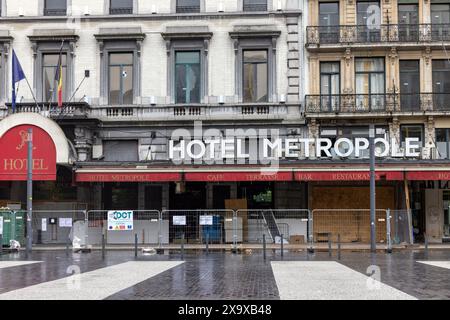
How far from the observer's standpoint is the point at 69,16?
33.4m

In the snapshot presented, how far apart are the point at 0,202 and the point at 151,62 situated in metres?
10.4

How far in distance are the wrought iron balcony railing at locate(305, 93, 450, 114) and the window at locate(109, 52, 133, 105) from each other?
30.6ft

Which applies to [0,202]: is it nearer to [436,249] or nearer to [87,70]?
[87,70]

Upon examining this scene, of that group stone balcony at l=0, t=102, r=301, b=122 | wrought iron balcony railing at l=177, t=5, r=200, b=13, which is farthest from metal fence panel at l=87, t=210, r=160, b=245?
wrought iron balcony railing at l=177, t=5, r=200, b=13

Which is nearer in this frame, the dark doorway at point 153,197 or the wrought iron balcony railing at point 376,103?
the wrought iron balcony railing at point 376,103

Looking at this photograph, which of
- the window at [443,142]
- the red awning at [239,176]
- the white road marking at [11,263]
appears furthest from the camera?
the window at [443,142]

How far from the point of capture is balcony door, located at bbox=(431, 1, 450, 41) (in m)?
32.6

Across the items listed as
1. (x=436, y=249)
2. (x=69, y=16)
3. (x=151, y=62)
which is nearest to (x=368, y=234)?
(x=436, y=249)

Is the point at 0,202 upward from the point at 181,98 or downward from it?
downward

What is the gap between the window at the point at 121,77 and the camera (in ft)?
110

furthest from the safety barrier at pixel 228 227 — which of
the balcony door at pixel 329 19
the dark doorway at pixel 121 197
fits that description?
the balcony door at pixel 329 19

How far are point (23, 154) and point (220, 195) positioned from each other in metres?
9.86

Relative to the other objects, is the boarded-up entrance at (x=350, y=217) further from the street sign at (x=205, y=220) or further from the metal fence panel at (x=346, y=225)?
the street sign at (x=205, y=220)

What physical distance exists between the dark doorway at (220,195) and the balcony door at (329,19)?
9.37m
